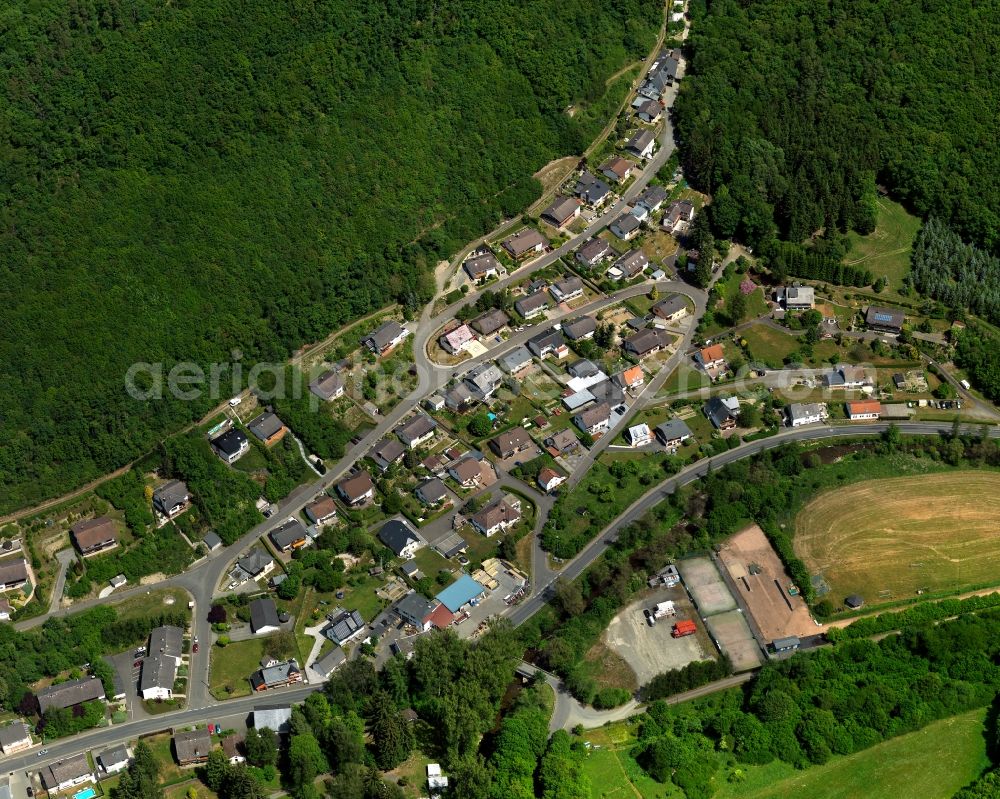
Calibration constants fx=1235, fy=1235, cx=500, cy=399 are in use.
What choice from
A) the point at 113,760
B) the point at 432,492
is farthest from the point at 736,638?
the point at 113,760

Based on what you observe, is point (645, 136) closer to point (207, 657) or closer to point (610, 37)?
point (610, 37)

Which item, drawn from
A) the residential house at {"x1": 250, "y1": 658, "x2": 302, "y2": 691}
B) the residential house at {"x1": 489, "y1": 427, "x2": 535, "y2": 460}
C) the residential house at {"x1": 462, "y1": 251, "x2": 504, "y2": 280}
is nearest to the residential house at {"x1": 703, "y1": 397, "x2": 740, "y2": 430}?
the residential house at {"x1": 489, "y1": 427, "x2": 535, "y2": 460}

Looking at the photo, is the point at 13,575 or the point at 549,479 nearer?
the point at 13,575

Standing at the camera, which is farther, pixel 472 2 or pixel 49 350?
pixel 472 2

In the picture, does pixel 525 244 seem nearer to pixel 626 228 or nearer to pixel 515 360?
pixel 626 228

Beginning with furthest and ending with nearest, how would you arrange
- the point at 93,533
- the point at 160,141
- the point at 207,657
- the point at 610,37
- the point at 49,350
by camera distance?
the point at 610,37 < the point at 160,141 < the point at 49,350 < the point at 93,533 < the point at 207,657

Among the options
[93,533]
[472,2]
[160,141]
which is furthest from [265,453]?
[472,2]
